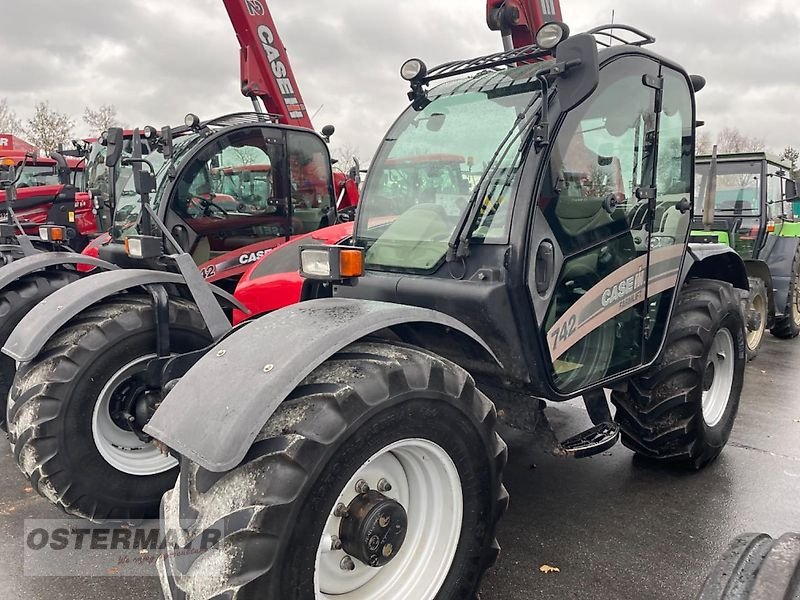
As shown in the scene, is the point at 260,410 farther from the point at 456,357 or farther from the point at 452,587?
the point at 456,357

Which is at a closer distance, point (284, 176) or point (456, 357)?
point (456, 357)

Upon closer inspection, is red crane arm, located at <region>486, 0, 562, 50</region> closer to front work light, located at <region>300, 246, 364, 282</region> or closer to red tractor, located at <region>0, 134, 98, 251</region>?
front work light, located at <region>300, 246, 364, 282</region>

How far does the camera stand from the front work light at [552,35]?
258 centimetres

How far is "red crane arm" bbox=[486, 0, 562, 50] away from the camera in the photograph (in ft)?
15.1

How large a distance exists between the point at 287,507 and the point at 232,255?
3.77 m

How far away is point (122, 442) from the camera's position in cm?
343

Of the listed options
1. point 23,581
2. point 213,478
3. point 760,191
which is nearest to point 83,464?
point 23,581

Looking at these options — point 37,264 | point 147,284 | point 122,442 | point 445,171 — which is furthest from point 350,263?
point 37,264

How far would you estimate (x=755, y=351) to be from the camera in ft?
23.4

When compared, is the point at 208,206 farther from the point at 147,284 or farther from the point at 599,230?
the point at 599,230

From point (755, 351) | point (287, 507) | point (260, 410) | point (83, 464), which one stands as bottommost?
point (755, 351)

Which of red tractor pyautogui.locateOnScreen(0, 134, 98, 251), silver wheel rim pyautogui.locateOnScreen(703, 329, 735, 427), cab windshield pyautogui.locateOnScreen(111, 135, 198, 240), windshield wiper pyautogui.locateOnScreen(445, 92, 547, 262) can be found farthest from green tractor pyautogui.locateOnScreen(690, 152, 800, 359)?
red tractor pyautogui.locateOnScreen(0, 134, 98, 251)

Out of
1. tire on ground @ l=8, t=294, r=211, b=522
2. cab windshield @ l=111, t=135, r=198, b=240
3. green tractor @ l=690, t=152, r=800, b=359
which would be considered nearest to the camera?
tire on ground @ l=8, t=294, r=211, b=522

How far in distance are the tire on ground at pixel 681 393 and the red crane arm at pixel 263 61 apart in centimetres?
537
